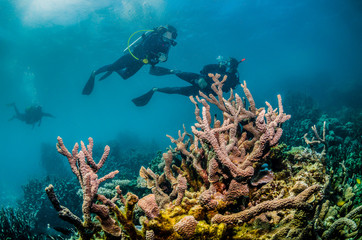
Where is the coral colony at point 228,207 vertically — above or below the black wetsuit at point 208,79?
below

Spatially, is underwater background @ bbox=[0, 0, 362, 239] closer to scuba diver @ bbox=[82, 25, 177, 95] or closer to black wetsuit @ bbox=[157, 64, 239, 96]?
black wetsuit @ bbox=[157, 64, 239, 96]

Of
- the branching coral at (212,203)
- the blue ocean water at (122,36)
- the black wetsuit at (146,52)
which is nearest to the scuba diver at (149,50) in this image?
the black wetsuit at (146,52)

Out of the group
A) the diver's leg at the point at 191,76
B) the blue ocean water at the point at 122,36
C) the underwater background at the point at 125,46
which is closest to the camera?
the diver's leg at the point at 191,76

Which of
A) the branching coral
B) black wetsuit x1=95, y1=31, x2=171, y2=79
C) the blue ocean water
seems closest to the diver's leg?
black wetsuit x1=95, y1=31, x2=171, y2=79

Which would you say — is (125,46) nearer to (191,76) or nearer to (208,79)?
(191,76)

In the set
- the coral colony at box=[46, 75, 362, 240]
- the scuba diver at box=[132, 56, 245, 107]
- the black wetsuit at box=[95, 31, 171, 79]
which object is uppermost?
the black wetsuit at box=[95, 31, 171, 79]

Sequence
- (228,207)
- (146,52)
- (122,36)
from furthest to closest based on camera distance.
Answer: (122,36)
(146,52)
(228,207)

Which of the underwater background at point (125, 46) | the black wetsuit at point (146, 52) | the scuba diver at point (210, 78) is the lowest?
the scuba diver at point (210, 78)

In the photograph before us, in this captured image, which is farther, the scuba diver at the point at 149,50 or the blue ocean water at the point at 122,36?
the blue ocean water at the point at 122,36

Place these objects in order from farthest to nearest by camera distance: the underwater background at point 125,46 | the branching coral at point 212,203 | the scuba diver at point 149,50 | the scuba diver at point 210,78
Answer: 1. the underwater background at point 125,46
2. the scuba diver at point 149,50
3. the scuba diver at point 210,78
4. the branching coral at point 212,203

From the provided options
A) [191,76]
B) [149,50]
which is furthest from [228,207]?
[149,50]

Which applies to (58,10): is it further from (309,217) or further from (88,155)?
(309,217)

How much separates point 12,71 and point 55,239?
36107mm

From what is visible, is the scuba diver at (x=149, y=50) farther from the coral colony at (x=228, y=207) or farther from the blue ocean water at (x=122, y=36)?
the blue ocean water at (x=122, y=36)
